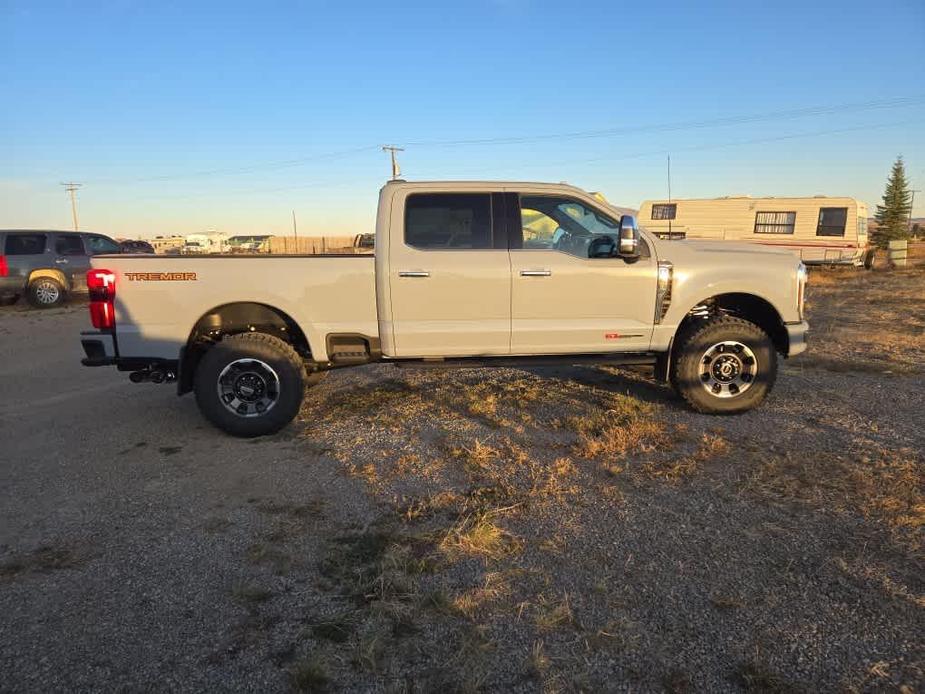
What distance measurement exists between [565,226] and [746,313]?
2.02 m

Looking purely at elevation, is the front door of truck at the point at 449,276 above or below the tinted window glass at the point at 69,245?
below

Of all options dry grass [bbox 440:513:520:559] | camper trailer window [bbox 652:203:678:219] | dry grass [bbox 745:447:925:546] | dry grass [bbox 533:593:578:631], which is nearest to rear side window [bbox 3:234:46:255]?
dry grass [bbox 440:513:520:559]

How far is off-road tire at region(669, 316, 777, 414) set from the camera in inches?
194

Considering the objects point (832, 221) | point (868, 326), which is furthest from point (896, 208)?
point (868, 326)

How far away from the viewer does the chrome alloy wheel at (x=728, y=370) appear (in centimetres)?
499

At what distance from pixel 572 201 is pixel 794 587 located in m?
3.42

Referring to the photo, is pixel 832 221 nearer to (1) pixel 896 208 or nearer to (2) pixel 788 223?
(2) pixel 788 223

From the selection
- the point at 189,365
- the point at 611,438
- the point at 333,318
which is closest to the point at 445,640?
the point at 611,438

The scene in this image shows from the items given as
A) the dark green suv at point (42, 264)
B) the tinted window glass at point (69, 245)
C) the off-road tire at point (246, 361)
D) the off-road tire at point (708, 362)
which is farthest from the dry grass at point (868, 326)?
the tinted window glass at point (69, 245)

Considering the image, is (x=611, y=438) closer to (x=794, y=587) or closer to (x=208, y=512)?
(x=794, y=587)

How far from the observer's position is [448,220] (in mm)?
4832

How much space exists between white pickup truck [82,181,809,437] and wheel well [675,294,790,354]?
0.11 ft

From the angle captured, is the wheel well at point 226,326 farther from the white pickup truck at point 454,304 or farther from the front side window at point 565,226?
the front side window at point 565,226

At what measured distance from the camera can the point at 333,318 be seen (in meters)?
4.69
